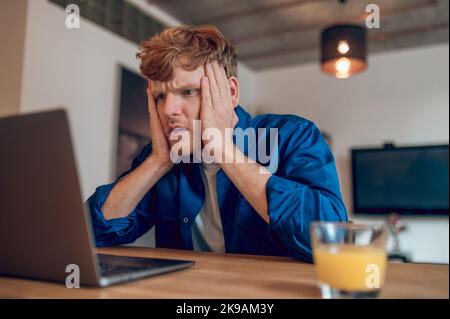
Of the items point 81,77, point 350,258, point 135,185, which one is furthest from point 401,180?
point 350,258

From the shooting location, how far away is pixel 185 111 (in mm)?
1012

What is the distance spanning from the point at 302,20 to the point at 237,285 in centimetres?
326

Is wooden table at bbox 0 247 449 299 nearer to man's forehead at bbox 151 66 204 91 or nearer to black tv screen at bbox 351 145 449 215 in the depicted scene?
man's forehead at bbox 151 66 204 91

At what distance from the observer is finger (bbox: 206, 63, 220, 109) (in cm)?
100

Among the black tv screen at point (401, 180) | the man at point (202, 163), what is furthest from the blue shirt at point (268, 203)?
the black tv screen at point (401, 180)

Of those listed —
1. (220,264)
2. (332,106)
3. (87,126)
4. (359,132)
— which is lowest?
(220,264)

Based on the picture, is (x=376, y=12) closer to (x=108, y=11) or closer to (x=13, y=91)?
(x=108, y=11)

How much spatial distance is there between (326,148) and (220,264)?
42 centimetres

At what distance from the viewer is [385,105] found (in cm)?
413

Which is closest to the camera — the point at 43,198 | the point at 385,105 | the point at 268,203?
the point at 43,198

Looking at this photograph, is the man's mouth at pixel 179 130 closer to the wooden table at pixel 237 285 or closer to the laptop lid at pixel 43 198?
Answer: the wooden table at pixel 237 285

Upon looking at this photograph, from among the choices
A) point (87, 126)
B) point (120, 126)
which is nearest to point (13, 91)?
point (87, 126)

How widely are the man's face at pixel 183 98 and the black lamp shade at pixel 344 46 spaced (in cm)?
166

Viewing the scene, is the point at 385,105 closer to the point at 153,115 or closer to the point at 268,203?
the point at 153,115
